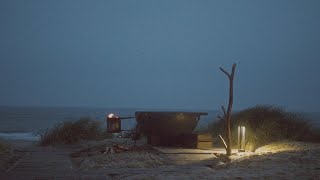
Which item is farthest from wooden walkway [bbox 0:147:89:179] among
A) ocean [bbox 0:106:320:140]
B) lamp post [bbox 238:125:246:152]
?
ocean [bbox 0:106:320:140]

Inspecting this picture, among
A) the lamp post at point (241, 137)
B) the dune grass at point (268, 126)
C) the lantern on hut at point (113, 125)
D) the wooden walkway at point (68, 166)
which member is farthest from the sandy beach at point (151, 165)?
the dune grass at point (268, 126)

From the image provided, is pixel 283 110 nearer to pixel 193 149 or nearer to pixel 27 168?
pixel 193 149

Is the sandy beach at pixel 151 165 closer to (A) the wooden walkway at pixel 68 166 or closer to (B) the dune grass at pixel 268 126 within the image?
(A) the wooden walkway at pixel 68 166

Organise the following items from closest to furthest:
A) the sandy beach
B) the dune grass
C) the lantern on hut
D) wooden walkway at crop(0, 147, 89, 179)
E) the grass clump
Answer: the sandy beach
wooden walkway at crop(0, 147, 89, 179)
the lantern on hut
the dune grass
the grass clump

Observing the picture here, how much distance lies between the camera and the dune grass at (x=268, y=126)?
12344mm

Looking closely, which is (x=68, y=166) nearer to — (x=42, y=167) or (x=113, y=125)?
(x=42, y=167)

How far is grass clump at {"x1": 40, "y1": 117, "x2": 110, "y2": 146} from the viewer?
13.5 m

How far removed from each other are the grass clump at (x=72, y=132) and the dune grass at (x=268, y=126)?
365 cm

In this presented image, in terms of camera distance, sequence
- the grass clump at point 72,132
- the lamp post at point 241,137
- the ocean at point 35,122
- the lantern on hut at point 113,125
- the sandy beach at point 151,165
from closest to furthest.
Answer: the sandy beach at point 151,165 → the lamp post at point 241,137 → the lantern on hut at point 113,125 → the grass clump at point 72,132 → the ocean at point 35,122

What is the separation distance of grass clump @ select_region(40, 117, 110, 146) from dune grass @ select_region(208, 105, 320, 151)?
3.65 meters

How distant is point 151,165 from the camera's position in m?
8.49

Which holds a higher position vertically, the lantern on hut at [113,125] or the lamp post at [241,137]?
the lantern on hut at [113,125]

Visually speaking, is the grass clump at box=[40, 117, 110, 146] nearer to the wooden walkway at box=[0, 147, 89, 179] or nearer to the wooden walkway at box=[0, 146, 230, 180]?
the wooden walkway at box=[0, 146, 230, 180]

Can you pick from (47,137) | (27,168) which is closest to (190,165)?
(27,168)
